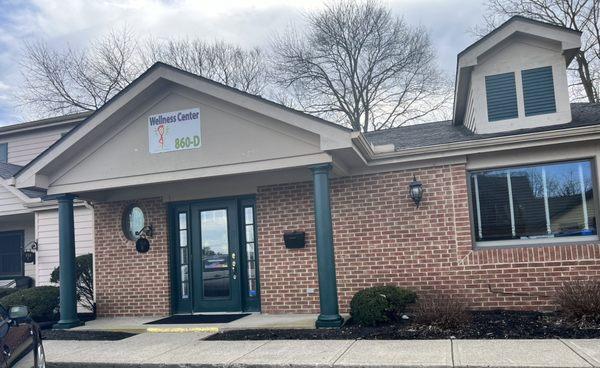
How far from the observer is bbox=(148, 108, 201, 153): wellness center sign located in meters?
→ 9.37

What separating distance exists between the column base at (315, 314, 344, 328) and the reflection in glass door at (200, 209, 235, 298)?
9.42 feet

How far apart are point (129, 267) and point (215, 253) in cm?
200

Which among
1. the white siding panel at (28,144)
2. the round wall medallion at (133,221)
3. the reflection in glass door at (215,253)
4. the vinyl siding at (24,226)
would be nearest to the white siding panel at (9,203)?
the vinyl siding at (24,226)

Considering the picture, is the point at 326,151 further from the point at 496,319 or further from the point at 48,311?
the point at 48,311

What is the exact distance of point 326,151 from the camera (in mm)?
8406

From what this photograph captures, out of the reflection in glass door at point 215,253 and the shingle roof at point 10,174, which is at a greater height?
the shingle roof at point 10,174

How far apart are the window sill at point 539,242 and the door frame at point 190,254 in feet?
14.2

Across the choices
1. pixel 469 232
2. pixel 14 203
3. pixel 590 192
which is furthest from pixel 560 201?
pixel 14 203

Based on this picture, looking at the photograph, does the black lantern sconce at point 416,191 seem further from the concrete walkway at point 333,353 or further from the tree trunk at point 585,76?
the tree trunk at point 585,76

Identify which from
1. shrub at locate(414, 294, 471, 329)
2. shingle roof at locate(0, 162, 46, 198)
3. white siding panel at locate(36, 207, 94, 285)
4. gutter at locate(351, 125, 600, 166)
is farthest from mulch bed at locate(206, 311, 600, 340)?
shingle roof at locate(0, 162, 46, 198)

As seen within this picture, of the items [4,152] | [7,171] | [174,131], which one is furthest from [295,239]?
[4,152]

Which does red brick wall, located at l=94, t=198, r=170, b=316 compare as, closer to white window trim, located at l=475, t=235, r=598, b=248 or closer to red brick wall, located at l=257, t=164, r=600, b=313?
red brick wall, located at l=257, t=164, r=600, b=313

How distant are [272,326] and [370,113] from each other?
2139 cm

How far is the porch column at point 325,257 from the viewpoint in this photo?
27.3ft
